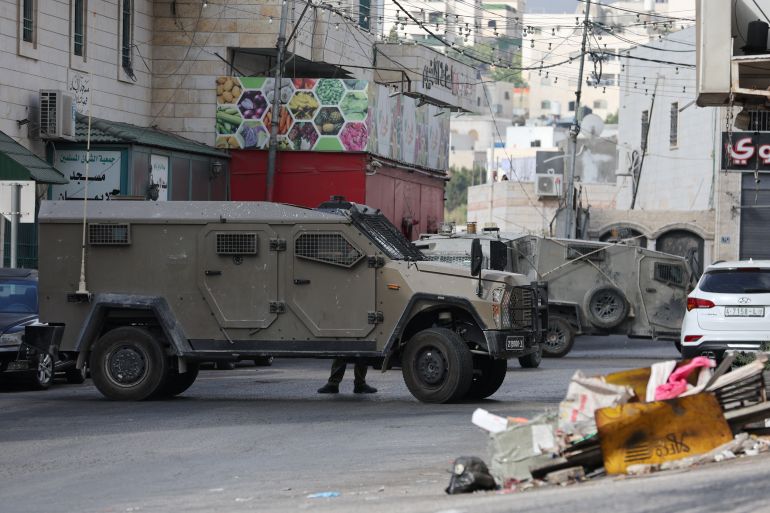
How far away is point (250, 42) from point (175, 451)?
25.0 meters

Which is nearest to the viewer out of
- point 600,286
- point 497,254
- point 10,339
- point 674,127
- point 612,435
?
point 612,435

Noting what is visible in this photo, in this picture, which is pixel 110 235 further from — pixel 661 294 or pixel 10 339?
pixel 661 294

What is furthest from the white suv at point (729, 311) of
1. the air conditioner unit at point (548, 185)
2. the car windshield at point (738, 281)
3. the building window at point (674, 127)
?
the air conditioner unit at point (548, 185)

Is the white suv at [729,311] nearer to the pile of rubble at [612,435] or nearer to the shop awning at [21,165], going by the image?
the pile of rubble at [612,435]

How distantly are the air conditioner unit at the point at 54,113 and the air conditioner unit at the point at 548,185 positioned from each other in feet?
135

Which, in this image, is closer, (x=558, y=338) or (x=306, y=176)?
(x=558, y=338)

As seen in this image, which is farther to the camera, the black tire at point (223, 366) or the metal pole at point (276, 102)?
the metal pole at point (276, 102)

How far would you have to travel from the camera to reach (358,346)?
57.4 feet

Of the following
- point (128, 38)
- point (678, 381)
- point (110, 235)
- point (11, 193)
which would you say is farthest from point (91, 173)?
point (678, 381)

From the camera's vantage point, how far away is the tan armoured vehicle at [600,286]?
96.8ft

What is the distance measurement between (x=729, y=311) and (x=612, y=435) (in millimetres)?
11308

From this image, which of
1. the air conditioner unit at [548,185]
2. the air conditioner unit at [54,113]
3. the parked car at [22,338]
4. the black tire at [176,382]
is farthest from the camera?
the air conditioner unit at [548,185]

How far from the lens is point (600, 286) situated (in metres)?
29.7

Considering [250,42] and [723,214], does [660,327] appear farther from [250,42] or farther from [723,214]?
[723,214]
